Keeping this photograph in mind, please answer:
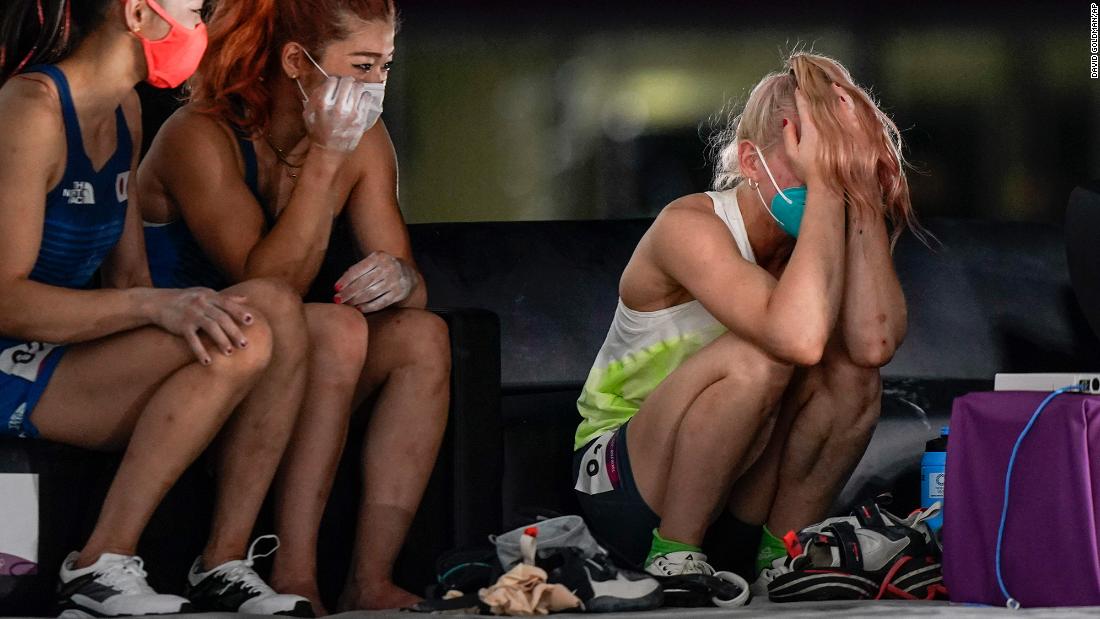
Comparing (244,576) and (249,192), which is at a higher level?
(249,192)

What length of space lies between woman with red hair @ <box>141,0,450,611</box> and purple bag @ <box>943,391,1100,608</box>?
77 cm

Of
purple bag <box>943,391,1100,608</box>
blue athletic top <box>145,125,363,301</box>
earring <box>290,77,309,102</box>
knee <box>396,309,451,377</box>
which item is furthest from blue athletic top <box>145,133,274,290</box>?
purple bag <box>943,391,1100,608</box>

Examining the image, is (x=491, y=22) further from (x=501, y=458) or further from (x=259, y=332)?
(x=259, y=332)

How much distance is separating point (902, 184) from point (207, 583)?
1.32m

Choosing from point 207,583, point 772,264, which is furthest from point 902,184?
point 207,583

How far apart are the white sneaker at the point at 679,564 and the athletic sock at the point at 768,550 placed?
7.3 inches

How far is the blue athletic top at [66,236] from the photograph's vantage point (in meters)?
2.00

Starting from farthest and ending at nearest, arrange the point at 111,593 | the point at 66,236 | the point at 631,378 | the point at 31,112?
the point at 631,378 → the point at 66,236 → the point at 31,112 → the point at 111,593

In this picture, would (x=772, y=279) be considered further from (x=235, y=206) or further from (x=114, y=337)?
(x=114, y=337)

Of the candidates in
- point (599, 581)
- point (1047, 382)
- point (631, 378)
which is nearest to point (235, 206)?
point (631, 378)

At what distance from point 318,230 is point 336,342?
266mm

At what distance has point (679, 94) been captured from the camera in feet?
12.0

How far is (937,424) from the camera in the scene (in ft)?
9.39

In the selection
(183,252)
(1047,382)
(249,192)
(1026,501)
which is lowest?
(1026,501)
